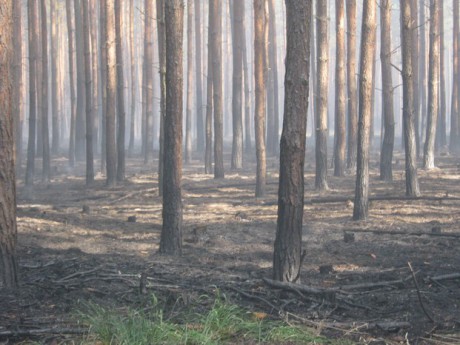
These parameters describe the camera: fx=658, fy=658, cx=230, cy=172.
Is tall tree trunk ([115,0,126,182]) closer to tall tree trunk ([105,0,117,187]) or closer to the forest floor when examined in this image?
tall tree trunk ([105,0,117,187])

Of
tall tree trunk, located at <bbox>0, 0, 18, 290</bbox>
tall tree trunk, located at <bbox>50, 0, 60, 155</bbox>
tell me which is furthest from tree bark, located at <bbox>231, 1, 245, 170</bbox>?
tall tree trunk, located at <bbox>0, 0, 18, 290</bbox>

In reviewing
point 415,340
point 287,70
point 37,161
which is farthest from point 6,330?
point 37,161

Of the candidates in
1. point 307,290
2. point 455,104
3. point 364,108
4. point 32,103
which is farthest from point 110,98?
point 455,104

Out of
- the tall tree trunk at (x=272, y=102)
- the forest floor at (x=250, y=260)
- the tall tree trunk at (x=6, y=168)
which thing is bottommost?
the forest floor at (x=250, y=260)

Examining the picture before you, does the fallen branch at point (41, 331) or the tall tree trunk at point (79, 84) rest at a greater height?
the tall tree trunk at point (79, 84)

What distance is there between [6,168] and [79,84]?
24656mm

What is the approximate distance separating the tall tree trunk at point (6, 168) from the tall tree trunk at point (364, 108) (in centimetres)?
798

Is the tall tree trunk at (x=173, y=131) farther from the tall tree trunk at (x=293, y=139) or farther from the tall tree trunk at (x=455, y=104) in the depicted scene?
the tall tree trunk at (x=455, y=104)

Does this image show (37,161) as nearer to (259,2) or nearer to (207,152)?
(207,152)

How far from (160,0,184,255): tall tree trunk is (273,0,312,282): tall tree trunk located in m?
2.89

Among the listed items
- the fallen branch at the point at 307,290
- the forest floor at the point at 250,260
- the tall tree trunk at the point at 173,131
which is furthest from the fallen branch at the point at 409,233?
the fallen branch at the point at 307,290

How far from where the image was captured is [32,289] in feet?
25.0

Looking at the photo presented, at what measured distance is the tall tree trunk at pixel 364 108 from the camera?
13.7 meters

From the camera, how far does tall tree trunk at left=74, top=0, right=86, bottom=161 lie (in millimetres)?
30503
